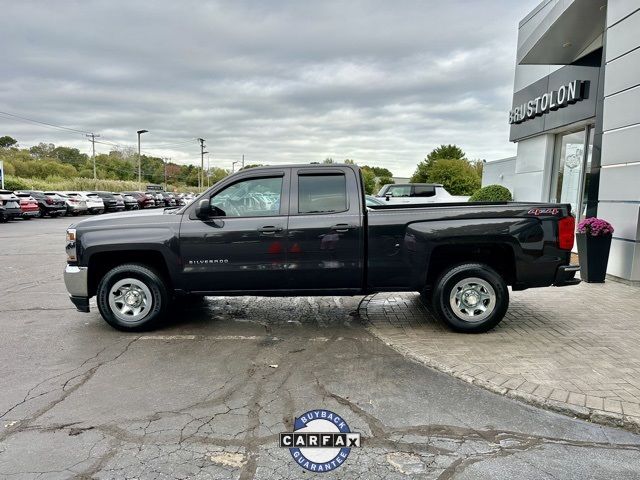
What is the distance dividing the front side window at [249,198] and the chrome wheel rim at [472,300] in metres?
2.36

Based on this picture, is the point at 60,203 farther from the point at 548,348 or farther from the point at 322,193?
the point at 548,348

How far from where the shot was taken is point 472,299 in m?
5.35

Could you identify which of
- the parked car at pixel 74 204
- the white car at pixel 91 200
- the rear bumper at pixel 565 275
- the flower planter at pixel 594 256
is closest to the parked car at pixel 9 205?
the parked car at pixel 74 204

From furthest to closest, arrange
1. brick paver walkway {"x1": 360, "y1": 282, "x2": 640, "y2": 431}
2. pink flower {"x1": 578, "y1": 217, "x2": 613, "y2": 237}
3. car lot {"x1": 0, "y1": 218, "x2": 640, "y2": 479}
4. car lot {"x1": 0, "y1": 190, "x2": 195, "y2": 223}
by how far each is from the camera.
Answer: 1. car lot {"x1": 0, "y1": 190, "x2": 195, "y2": 223}
2. pink flower {"x1": 578, "y1": 217, "x2": 613, "y2": 237}
3. brick paver walkway {"x1": 360, "y1": 282, "x2": 640, "y2": 431}
4. car lot {"x1": 0, "y1": 218, "x2": 640, "y2": 479}

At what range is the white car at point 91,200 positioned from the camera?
31375mm

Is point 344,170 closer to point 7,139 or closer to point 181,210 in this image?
point 181,210

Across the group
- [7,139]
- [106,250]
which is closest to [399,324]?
[106,250]

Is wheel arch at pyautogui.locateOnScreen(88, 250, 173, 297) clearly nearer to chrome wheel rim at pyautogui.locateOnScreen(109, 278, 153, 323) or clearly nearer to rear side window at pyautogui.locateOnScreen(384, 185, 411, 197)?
chrome wheel rim at pyautogui.locateOnScreen(109, 278, 153, 323)

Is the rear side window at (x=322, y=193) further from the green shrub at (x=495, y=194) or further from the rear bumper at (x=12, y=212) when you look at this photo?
the rear bumper at (x=12, y=212)

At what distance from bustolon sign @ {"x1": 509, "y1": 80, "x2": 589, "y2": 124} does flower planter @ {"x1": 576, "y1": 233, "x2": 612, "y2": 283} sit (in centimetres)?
521

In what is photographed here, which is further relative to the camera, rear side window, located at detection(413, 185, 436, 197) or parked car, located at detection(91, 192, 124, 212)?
parked car, located at detection(91, 192, 124, 212)

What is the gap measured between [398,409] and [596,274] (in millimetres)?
6452

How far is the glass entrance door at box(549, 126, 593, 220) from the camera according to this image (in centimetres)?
1234

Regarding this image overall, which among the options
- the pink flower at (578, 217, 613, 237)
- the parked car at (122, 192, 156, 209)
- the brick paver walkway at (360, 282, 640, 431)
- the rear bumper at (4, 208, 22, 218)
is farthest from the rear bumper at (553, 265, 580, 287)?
the parked car at (122, 192, 156, 209)
